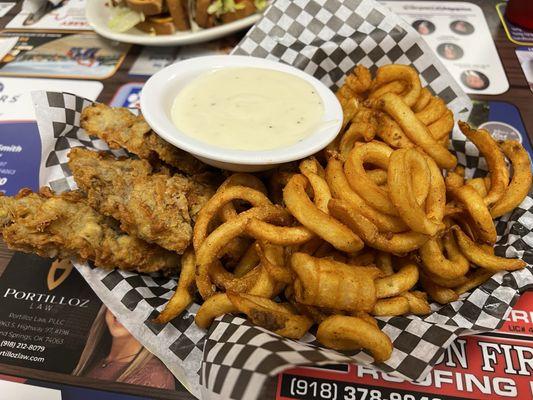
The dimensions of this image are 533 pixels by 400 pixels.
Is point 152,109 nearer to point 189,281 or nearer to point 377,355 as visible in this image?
point 189,281

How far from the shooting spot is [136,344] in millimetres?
1618

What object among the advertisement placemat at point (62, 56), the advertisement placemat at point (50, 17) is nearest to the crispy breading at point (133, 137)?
the advertisement placemat at point (62, 56)

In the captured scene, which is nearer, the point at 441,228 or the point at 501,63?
the point at 441,228

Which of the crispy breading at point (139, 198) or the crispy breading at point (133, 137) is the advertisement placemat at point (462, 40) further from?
the crispy breading at point (139, 198)

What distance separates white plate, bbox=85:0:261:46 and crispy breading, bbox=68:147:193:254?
57.5 inches

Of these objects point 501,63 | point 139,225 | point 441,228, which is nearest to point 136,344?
point 139,225

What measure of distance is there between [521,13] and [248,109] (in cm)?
250

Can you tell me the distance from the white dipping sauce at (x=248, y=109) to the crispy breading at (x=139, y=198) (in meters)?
0.24

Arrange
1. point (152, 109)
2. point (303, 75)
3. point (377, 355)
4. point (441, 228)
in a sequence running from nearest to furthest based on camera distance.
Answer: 1. point (377, 355)
2. point (441, 228)
3. point (152, 109)
4. point (303, 75)

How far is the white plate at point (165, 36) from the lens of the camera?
291 centimetres

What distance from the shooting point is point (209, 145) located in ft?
5.46

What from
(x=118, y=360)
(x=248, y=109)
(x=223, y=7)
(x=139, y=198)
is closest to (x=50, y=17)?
(x=223, y=7)

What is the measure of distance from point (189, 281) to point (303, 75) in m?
1.07

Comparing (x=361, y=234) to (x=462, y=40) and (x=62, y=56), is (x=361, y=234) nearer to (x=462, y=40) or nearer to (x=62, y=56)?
(x=462, y=40)
